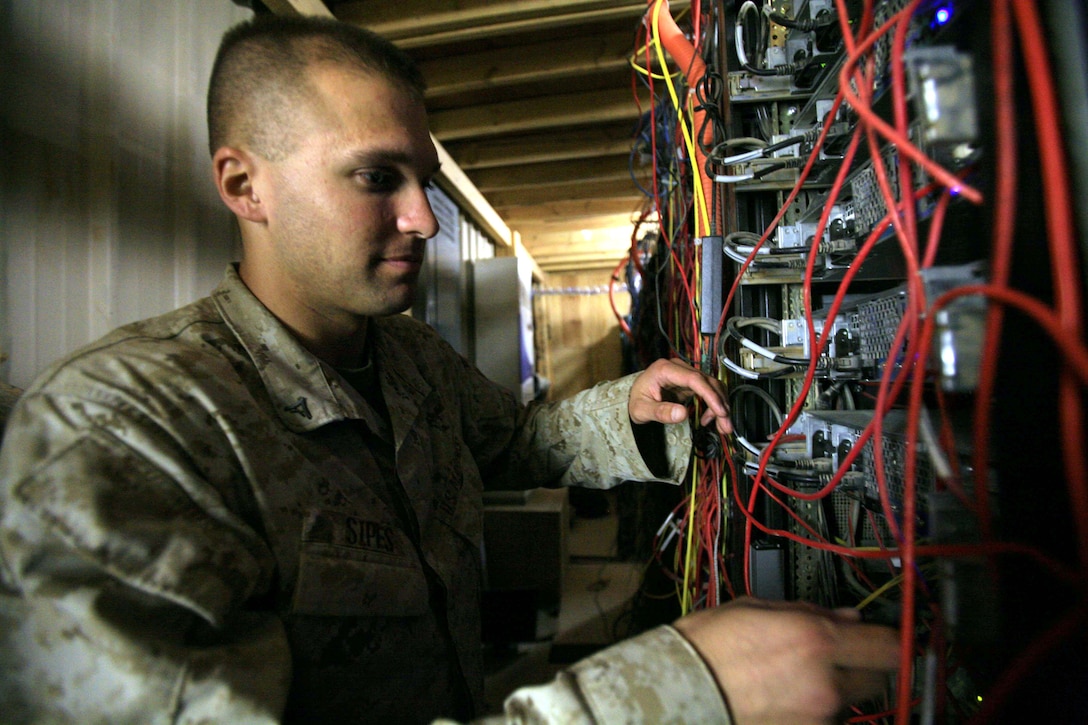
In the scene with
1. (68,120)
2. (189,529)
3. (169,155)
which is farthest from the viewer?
(169,155)

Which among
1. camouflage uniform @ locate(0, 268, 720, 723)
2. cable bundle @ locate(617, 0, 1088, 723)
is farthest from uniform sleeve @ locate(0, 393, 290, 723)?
cable bundle @ locate(617, 0, 1088, 723)

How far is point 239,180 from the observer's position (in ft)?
2.61

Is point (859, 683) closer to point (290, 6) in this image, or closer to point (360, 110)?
point (360, 110)

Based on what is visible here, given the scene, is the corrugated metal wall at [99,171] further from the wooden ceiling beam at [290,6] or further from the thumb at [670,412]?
the thumb at [670,412]

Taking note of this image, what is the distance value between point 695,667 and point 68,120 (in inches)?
54.8

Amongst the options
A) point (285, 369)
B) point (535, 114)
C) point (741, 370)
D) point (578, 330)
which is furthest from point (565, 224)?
point (285, 369)

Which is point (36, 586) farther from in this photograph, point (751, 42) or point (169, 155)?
point (751, 42)

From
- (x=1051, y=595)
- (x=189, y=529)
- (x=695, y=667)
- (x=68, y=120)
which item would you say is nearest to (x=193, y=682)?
(x=189, y=529)

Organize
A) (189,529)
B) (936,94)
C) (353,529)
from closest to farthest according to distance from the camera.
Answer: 1. (936,94)
2. (189,529)
3. (353,529)

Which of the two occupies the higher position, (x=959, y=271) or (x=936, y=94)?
(x=936, y=94)

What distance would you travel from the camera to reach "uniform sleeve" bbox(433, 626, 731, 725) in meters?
0.41

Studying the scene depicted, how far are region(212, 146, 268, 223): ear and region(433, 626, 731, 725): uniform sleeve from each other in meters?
0.84

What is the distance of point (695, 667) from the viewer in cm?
43

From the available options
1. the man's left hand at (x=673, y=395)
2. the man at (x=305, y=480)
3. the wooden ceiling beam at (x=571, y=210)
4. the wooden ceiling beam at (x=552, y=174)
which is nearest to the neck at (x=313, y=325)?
the man at (x=305, y=480)
